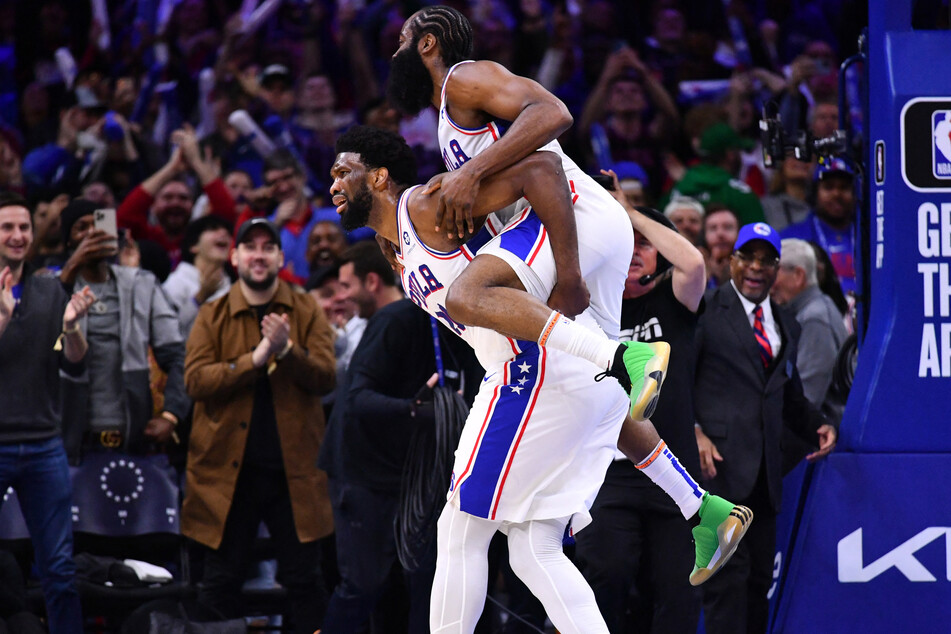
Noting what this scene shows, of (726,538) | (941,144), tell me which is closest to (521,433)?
(726,538)

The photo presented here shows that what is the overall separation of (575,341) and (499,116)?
0.83 m

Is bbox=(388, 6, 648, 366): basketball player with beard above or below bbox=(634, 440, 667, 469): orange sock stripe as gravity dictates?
above

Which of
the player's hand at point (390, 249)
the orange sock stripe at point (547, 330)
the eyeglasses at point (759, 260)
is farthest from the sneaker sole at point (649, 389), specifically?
the eyeglasses at point (759, 260)

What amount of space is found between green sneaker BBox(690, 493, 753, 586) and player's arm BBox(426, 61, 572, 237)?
1309mm

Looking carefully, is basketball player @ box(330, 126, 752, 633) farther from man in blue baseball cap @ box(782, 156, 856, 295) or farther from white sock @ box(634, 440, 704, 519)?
man in blue baseball cap @ box(782, 156, 856, 295)

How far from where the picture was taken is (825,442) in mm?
5668

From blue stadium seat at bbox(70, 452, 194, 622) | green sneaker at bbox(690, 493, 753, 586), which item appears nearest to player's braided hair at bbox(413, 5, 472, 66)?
green sneaker at bbox(690, 493, 753, 586)

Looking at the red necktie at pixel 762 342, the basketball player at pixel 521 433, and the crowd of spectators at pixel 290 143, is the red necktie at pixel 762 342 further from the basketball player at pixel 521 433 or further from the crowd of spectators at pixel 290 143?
the basketball player at pixel 521 433

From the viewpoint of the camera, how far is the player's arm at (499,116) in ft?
13.0

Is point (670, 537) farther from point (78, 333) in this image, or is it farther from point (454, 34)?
point (78, 333)

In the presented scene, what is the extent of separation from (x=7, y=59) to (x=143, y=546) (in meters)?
6.48

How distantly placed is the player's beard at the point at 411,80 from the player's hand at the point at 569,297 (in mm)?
824

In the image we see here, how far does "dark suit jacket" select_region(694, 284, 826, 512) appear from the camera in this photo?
5.68 m

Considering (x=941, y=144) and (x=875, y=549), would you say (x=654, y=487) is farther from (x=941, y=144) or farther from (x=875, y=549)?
(x=941, y=144)
